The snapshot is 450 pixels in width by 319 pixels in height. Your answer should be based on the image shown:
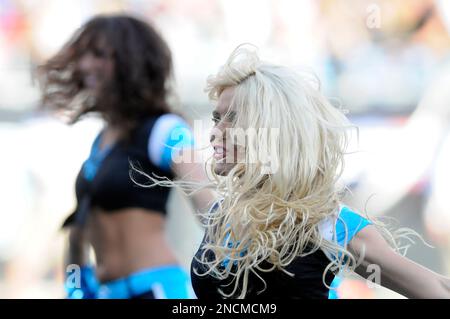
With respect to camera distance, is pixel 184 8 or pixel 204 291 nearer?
pixel 204 291

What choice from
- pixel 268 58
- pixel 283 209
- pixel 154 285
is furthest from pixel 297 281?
pixel 268 58

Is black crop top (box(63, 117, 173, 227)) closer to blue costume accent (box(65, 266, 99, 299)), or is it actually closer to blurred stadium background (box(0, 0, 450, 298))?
blue costume accent (box(65, 266, 99, 299))

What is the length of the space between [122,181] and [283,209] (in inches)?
47.8

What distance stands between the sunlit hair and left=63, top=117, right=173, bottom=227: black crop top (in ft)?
3.20

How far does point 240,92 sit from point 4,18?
215 inches

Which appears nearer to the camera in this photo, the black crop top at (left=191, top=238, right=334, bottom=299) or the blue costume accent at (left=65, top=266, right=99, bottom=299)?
the black crop top at (left=191, top=238, right=334, bottom=299)

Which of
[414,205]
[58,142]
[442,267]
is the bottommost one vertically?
[442,267]

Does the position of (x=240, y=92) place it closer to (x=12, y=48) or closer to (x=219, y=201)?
(x=219, y=201)

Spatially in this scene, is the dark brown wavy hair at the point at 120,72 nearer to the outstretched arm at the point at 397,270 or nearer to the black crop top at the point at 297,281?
the black crop top at the point at 297,281

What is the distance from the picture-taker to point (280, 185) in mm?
2182

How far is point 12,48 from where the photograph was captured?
728 centimetres

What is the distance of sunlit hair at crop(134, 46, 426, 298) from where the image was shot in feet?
7.02

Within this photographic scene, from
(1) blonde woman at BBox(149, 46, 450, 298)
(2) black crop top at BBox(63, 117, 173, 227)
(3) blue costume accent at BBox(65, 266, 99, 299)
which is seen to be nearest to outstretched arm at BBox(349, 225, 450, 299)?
(1) blonde woman at BBox(149, 46, 450, 298)
